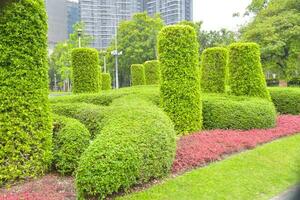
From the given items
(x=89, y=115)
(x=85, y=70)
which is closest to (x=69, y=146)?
(x=89, y=115)

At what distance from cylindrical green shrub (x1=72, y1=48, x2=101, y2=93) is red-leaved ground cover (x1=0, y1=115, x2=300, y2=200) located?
16.5ft

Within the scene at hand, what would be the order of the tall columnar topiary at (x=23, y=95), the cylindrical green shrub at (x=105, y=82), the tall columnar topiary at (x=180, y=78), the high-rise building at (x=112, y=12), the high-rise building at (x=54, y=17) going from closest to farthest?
the tall columnar topiary at (x=23, y=95) < the tall columnar topiary at (x=180, y=78) < the high-rise building at (x=54, y=17) < the cylindrical green shrub at (x=105, y=82) < the high-rise building at (x=112, y=12)

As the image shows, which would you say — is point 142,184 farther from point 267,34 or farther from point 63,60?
point 63,60

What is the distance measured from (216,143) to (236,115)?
1.90m

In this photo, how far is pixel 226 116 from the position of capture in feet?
27.1

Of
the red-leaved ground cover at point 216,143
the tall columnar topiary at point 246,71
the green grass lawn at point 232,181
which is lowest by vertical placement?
the green grass lawn at point 232,181

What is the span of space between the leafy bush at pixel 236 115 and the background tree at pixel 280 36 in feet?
44.6

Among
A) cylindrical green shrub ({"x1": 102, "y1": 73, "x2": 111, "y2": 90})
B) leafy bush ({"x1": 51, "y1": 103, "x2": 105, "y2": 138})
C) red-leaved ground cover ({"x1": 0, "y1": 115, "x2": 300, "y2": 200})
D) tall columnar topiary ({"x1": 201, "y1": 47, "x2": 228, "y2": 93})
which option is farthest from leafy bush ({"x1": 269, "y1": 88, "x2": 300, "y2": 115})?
cylindrical green shrub ({"x1": 102, "y1": 73, "x2": 111, "y2": 90})

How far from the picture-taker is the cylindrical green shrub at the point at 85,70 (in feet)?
35.8

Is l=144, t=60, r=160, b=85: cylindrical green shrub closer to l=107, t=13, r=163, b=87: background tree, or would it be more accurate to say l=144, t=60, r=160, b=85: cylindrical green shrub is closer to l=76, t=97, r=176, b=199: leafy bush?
l=107, t=13, r=163, b=87: background tree

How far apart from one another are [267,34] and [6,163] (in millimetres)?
20219

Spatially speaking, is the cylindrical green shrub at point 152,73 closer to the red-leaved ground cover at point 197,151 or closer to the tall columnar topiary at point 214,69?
the tall columnar topiary at point 214,69

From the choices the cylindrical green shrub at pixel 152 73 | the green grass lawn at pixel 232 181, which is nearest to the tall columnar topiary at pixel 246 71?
the green grass lawn at pixel 232 181

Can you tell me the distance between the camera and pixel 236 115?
8.20 m
